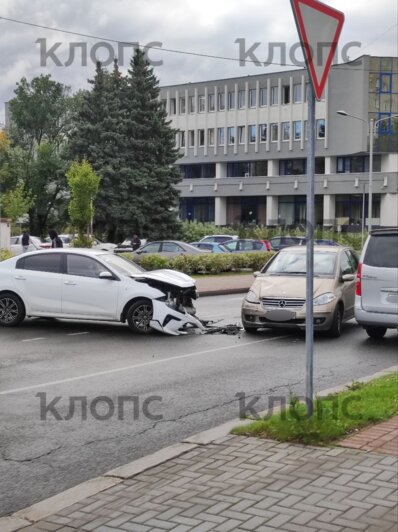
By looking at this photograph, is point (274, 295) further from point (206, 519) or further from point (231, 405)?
point (206, 519)

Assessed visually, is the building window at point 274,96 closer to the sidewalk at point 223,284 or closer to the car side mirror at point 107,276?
the sidewalk at point 223,284

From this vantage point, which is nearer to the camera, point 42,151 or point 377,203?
point 42,151

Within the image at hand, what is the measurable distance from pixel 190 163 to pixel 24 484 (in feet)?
267

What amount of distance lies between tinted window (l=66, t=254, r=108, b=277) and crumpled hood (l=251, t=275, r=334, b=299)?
2.87 m

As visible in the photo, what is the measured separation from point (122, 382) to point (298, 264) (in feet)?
21.0

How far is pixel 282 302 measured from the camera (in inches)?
543

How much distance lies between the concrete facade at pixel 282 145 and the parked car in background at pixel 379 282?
5996 cm

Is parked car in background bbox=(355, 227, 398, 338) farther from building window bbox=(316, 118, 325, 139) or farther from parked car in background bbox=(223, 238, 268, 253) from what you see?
building window bbox=(316, 118, 325, 139)

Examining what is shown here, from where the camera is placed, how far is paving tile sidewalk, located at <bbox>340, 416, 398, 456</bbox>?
609 centimetres

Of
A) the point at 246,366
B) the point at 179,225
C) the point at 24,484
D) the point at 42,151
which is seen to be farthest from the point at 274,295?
the point at 42,151

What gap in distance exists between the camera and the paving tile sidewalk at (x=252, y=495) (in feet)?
15.2

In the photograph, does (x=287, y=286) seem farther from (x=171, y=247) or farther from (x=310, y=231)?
(x=171, y=247)

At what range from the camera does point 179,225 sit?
172 feet

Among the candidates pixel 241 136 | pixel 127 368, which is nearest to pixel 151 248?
pixel 127 368
